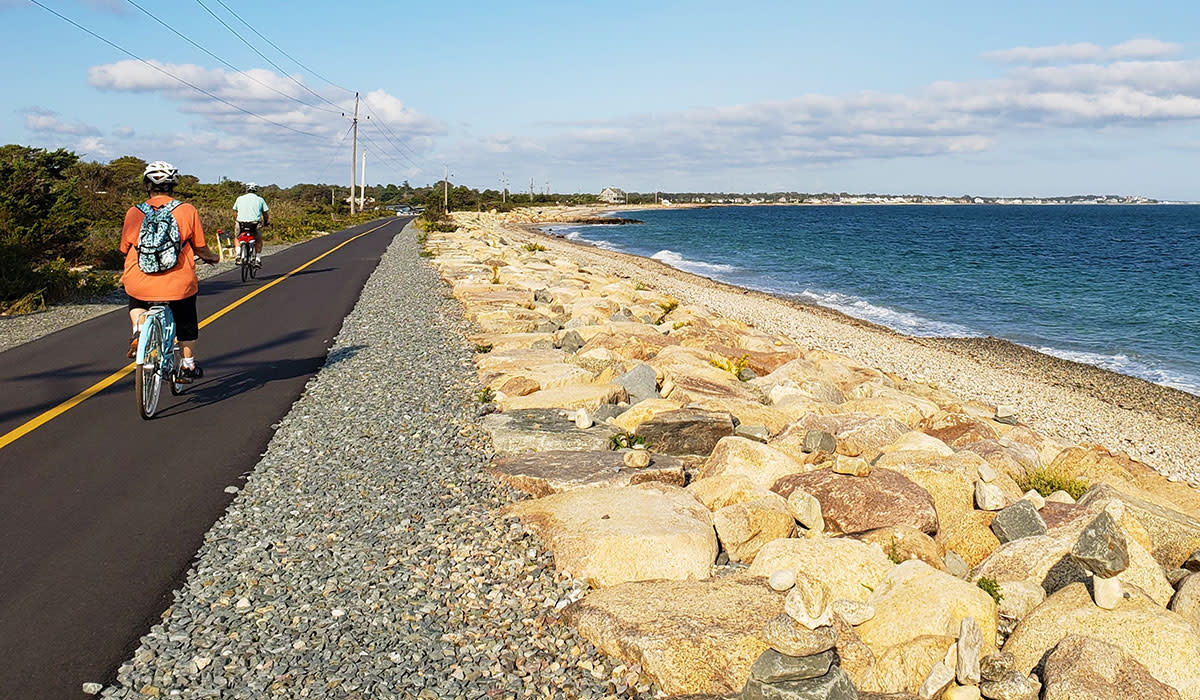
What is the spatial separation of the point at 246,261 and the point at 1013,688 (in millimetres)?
18921

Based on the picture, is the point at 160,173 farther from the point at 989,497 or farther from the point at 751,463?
the point at 989,497

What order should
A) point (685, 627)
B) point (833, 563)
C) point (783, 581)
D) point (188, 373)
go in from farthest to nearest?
point (188, 373)
point (833, 563)
point (783, 581)
point (685, 627)

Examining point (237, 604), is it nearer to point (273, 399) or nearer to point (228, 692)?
point (228, 692)

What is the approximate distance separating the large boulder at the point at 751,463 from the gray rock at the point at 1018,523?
140cm

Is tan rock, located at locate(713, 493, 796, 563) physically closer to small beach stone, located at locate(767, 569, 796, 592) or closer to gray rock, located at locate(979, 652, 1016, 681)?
small beach stone, located at locate(767, 569, 796, 592)

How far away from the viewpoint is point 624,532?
468cm

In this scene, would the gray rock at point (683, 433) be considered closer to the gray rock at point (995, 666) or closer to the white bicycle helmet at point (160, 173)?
the gray rock at point (995, 666)

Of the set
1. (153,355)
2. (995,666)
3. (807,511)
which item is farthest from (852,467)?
(153,355)

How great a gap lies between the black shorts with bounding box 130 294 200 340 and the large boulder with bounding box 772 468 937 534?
5.65 meters

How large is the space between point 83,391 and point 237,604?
19.2 feet

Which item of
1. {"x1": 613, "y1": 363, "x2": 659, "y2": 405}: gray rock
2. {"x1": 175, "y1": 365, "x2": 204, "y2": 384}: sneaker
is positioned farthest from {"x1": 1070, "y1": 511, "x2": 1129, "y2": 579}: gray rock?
{"x1": 175, "y1": 365, "x2": 204, "y2": 384}: sneaker

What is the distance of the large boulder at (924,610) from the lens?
3959 mm

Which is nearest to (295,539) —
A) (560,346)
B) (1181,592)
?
(1181,592)

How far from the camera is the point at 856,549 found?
4.70 metres
